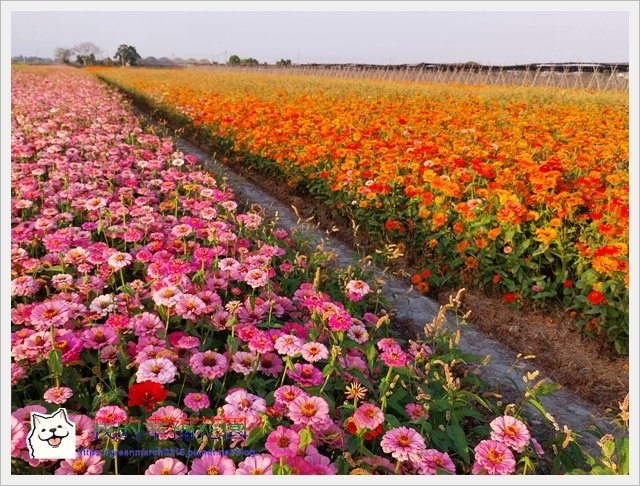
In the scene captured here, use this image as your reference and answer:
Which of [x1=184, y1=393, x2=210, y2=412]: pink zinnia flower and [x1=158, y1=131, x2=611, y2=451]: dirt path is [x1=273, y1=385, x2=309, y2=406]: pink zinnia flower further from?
[x1=158, y1=131, x2=611, y2=451]: dirt path

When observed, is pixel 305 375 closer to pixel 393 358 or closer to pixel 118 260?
pixel 393 358

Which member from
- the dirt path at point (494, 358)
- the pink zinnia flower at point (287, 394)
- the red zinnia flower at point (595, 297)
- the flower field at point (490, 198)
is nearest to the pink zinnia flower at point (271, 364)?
the pink zinnia flower at point (287, 394)

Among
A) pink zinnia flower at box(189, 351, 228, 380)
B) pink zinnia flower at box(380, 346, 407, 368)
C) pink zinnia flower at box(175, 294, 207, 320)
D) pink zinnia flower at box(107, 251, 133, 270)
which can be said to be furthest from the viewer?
pink zinnia flower at box(107, 251, 133, 270)

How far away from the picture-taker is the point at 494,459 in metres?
1.59

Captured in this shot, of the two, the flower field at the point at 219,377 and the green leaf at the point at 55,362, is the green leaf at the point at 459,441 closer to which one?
the flower field at the point at 219,377

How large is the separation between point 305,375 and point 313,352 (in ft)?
0.32

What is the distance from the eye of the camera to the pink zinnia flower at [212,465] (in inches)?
59.4

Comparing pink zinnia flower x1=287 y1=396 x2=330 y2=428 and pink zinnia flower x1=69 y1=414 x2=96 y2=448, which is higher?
pink zinnia flower x1=287 y1=396 x2=330 y2=428

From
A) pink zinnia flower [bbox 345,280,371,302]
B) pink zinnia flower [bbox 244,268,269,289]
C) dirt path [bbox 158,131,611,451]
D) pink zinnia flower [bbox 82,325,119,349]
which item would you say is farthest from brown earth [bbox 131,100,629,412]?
pink zinnia flower [bbox 82,325,119,349]

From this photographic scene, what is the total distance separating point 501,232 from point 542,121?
404 cm

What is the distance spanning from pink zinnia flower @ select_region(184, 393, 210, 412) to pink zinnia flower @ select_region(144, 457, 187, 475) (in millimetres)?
235

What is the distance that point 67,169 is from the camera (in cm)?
430

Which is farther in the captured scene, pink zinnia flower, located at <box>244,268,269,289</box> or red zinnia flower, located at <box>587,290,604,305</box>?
red zinnia flower, located at <box>587,290,604,305</box>

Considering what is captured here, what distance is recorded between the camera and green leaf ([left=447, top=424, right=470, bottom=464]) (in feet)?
6.22
